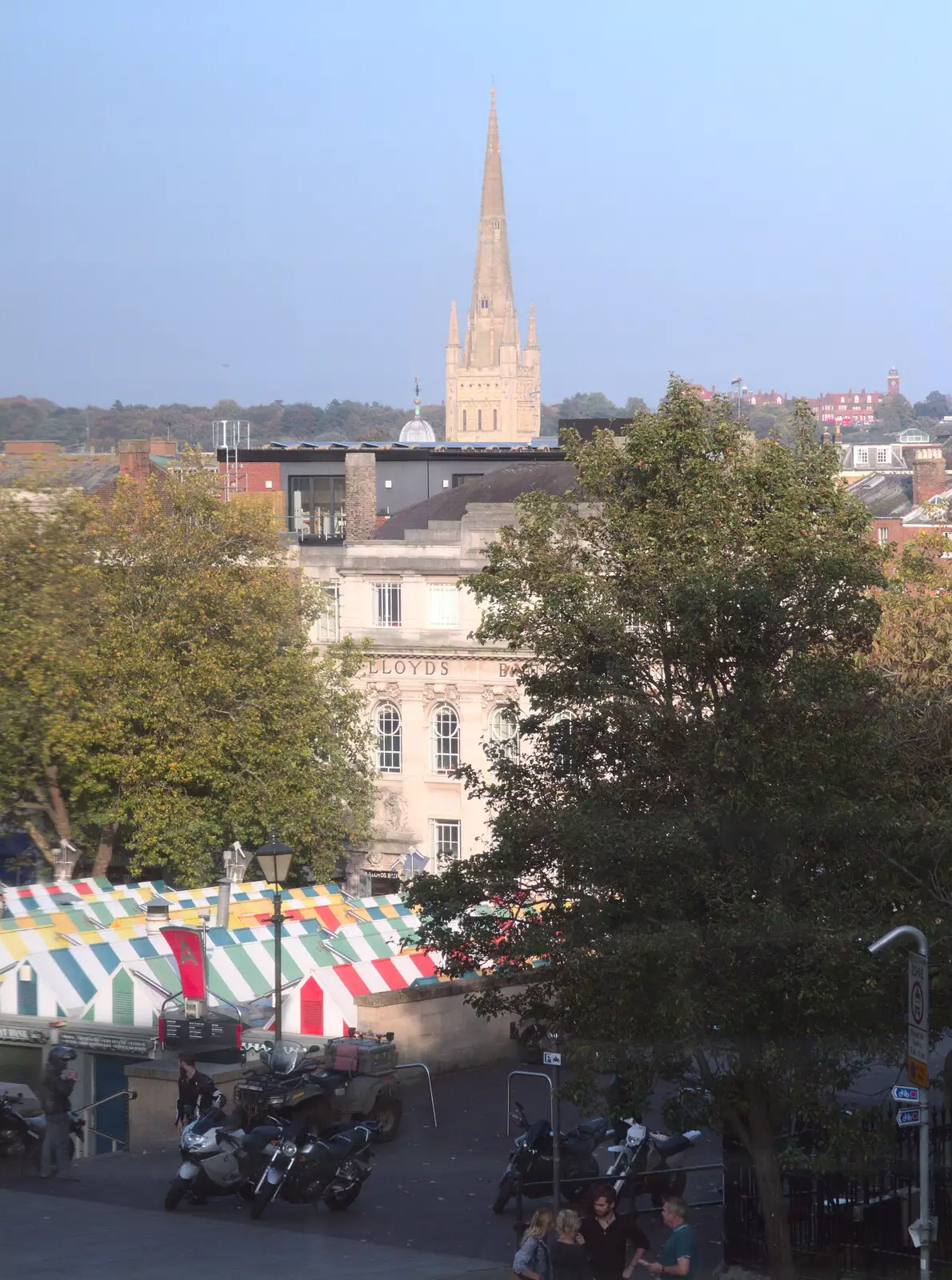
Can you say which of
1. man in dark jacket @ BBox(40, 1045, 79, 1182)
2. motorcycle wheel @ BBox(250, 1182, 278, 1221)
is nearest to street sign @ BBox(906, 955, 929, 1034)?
motorcycle wheel @ BBox(250, 1182, 278, 1221)

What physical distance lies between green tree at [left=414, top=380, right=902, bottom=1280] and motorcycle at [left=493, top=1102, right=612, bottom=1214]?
2.50 meters

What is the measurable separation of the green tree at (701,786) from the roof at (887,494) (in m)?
61.0

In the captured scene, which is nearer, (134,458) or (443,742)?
(443,742)

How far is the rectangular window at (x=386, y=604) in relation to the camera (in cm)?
5356

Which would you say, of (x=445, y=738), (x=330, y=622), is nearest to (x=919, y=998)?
(x=445, y=738)

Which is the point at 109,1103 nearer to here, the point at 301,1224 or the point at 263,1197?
the point at 263,1197

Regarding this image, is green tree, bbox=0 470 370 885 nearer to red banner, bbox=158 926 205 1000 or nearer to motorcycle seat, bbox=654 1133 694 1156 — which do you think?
red banner, bbox=158 926 205 1000

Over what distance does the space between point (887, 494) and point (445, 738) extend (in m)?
38.8

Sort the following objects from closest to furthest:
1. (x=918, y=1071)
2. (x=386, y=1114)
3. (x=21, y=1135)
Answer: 1. (x=918, y=1071)
2. (x=21, y=1135)
3. (x=386, y=1114)

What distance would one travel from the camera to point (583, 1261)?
15.3m

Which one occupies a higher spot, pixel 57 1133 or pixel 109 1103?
pixel 57 1133

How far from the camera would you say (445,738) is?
52.6m

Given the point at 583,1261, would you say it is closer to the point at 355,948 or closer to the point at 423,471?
the point at 355,948

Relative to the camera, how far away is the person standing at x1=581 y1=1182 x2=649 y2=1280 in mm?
16062
